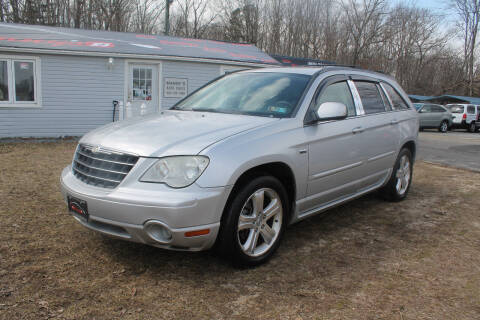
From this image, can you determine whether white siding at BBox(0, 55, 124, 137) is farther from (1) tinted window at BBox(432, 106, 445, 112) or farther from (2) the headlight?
(1) tinted window at BBox(432, 106, 445, 112)

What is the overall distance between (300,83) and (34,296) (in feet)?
9.49

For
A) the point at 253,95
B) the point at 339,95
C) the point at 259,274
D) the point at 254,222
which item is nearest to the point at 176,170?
the point at 254,222

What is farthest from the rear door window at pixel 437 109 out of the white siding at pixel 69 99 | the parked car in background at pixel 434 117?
the white siding at pixel 69 99

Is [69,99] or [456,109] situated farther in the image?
[456,109]

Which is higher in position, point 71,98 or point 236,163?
point 71,98

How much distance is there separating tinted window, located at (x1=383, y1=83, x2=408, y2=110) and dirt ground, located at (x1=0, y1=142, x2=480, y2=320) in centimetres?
150

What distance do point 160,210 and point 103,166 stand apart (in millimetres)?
684

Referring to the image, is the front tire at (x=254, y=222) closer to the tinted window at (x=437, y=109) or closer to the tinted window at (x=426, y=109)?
the tinted window at (x=426, y=109)

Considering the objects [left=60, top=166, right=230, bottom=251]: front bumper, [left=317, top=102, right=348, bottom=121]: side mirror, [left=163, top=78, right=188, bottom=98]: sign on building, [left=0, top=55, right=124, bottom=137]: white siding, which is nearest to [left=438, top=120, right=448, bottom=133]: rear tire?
[left=163, top=78, right=188, bottom=98]: sign on building

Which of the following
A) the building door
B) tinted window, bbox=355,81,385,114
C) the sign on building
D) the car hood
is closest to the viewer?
the car hood

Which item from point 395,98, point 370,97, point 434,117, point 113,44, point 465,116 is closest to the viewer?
point 370,97

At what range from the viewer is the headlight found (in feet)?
9.14

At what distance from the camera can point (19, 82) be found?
11.2 m

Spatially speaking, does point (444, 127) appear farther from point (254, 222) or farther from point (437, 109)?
point (254, 222)
